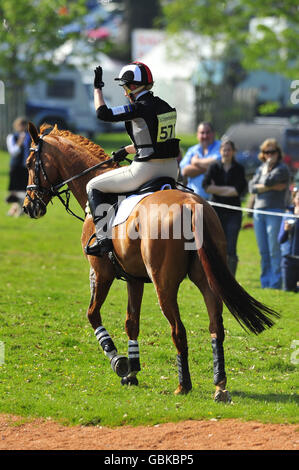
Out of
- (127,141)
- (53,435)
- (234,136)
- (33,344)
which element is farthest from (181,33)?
(53,435)

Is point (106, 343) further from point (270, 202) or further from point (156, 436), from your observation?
point (270, 202)

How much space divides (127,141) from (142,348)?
36530 millimetres

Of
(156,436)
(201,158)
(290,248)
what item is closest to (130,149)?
(156,436)

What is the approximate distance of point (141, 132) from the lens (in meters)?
8.28

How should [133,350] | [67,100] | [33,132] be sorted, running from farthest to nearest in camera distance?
[67,100] → [33,132] → [133,350]

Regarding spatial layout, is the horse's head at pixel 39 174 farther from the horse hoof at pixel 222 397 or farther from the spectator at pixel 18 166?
the spectator at pixel 18 166

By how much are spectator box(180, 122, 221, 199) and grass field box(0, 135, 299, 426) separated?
1.82m

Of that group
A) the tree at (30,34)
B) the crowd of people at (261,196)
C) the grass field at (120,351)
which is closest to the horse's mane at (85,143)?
the grass field at (120,351)

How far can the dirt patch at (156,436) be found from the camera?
21.9ft

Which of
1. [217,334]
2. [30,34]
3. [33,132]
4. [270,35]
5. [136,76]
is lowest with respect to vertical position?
[217,334]

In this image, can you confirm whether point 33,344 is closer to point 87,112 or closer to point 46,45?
point 46,45

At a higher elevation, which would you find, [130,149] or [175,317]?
[130,149]

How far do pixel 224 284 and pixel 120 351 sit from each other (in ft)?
8.18

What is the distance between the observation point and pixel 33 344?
10109mm
